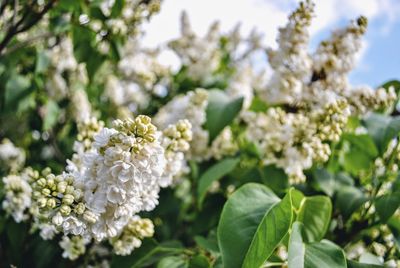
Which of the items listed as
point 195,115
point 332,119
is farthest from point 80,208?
point 195,115

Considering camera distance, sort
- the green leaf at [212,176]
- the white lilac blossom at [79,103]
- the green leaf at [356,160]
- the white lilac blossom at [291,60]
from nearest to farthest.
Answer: the green leaf at [212,176] → the white lilac blossom at [291,60] → the green leaf at [356,160] → the white lilac blossom at [79,103]

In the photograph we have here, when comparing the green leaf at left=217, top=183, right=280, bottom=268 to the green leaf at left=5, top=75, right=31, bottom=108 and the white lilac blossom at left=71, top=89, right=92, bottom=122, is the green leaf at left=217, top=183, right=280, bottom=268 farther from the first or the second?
the white lilac blossom at left=71, top=89, right=92, bottom=122

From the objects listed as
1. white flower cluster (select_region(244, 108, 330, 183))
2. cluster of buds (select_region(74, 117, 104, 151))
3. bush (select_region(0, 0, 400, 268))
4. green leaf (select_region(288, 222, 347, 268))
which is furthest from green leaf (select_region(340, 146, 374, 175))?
cluster of buds (select_region(74, 117, 104, 151))

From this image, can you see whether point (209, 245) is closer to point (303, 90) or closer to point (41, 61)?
point (303, 90)

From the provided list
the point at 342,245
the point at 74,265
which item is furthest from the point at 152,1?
the point at 342,245

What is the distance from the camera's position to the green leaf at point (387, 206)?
1293 mm

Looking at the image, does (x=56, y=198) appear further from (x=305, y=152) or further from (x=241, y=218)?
(x=305, y=152)

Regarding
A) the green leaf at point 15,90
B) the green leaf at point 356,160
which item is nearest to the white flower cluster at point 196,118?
the green leaf at point 356,160

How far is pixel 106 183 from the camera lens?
0.98 metres

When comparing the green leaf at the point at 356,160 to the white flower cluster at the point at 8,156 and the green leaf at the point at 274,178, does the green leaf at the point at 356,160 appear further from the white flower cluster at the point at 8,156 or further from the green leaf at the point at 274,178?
the white flower cluster at the point at 8,156

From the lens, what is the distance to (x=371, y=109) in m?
1.75

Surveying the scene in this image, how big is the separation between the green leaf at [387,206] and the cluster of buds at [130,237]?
0.71 meters

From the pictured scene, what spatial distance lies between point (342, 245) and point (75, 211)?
1007mm

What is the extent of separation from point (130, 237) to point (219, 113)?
2.27 feet
